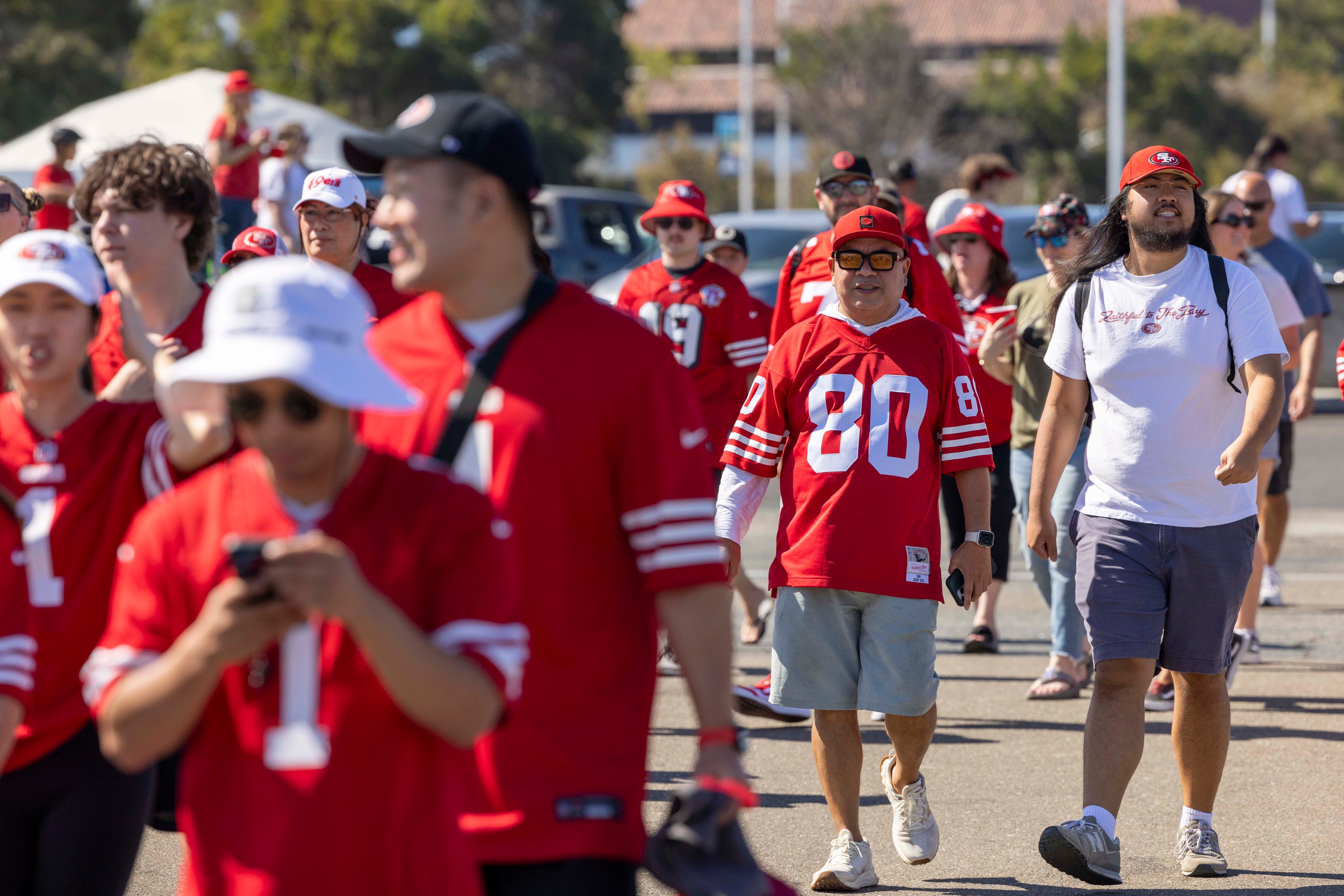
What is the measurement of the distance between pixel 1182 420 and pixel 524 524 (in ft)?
10.2

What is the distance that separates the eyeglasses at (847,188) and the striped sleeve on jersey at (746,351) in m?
0.86

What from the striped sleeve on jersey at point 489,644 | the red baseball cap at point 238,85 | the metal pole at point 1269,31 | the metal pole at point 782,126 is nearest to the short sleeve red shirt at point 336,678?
the striped sleeve on jersey at point 489,644

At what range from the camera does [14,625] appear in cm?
312

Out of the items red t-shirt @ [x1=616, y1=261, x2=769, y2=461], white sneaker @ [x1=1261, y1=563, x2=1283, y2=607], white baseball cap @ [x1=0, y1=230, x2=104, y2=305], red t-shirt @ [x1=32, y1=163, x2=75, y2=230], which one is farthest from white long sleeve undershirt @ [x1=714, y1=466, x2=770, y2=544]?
white sneaker @ [x1=1261, y1=563, x2=1283, y2=607]

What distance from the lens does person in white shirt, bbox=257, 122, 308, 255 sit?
14.0m

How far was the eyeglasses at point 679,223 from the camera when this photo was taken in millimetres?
8648

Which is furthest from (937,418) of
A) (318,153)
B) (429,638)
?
(318,153)

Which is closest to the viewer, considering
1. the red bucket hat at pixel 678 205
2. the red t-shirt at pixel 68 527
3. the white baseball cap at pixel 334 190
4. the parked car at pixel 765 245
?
the red t-shirt at pixel 68 527

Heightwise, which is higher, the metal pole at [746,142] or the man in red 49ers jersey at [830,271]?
the metal pole at [746,142]

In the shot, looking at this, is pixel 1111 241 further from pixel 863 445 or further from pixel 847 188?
pixel 847 188

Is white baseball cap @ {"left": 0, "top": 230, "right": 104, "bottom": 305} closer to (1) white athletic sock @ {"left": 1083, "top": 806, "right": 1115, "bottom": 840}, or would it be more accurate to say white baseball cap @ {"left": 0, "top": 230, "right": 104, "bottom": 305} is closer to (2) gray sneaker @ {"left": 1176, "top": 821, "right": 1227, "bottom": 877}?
(1) white athletic sock @ {"left": 1083, "top": 806, "right": 1115, "bottom": 840}

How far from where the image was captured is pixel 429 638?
2.42 metres

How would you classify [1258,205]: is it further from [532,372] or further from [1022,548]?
[532,372]

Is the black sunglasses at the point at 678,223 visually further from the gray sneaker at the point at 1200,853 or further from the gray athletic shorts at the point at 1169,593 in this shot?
the gray sneaker at the point at 1200,853
